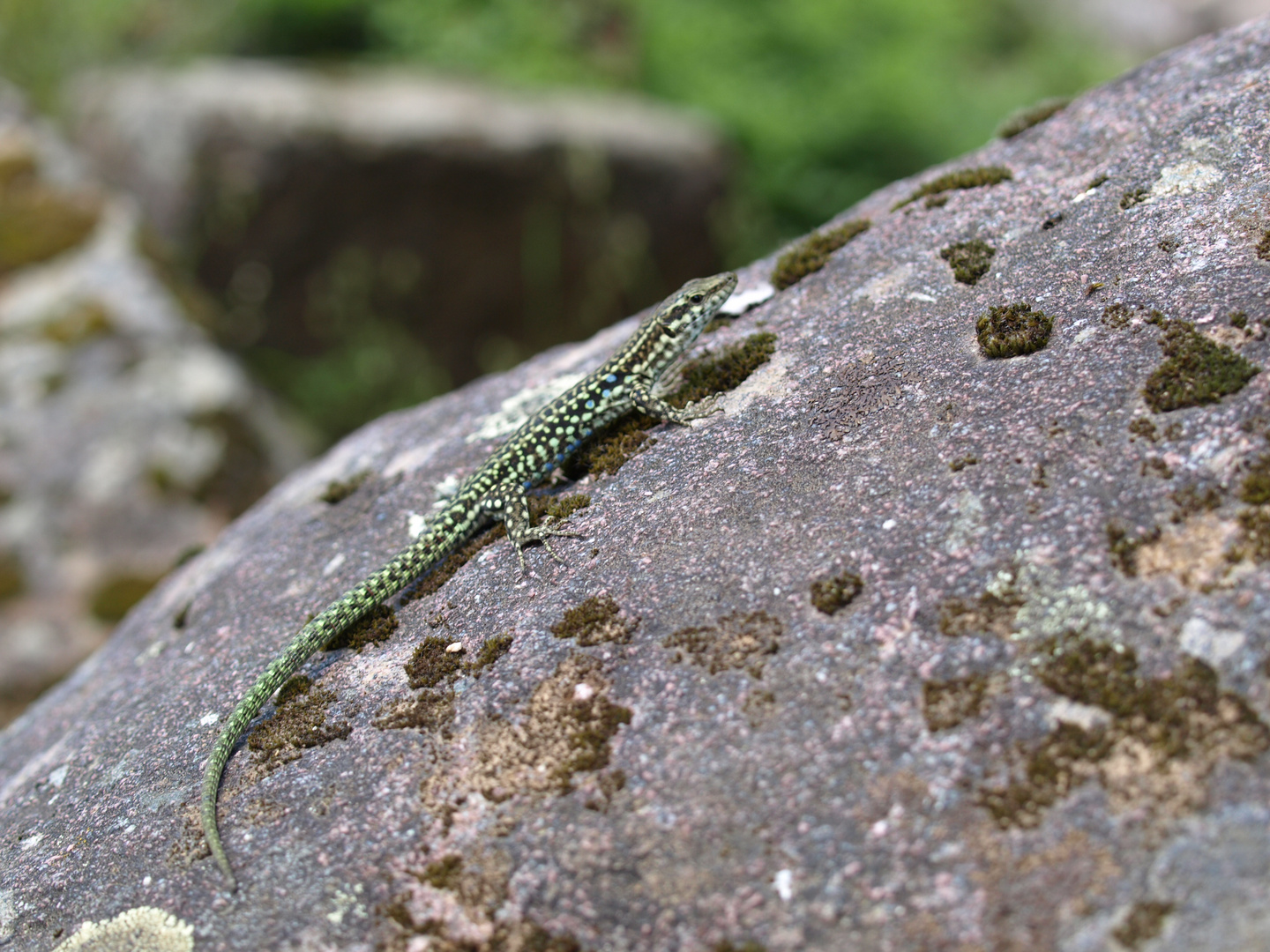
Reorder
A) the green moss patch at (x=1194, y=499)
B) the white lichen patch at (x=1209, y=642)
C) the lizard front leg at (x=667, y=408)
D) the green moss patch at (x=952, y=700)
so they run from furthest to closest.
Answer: the lizard front leg at (x=667, y=408)
the green moss patch at (x=1194, y=499)
the green moss patch at (x=952, y=700)
the white lichen patch at (x=1209, y=642)

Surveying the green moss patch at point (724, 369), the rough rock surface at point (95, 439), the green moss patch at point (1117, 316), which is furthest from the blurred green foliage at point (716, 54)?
the green moss patch at point (1117, 316)

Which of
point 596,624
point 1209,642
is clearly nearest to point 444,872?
point 596,624

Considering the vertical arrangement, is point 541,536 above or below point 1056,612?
above

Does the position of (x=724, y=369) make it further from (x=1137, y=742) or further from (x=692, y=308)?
(x=1137, y=742)

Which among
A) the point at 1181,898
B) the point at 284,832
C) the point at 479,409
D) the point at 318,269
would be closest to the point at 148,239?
the point at 318,269

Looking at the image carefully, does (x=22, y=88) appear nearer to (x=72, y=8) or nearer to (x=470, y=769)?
(x=72, y=8)

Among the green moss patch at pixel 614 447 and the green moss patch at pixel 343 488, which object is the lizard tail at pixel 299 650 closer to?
the green moss patch at pixel 614 447
